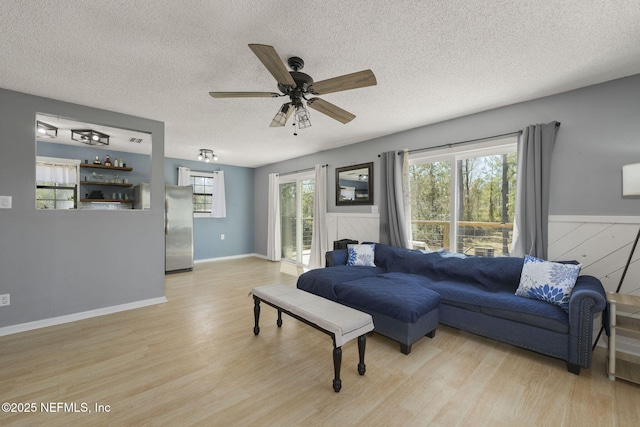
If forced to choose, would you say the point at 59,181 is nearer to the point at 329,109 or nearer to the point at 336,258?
the point at 336,258

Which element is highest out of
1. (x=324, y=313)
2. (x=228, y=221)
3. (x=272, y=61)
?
(x=272, y=61)

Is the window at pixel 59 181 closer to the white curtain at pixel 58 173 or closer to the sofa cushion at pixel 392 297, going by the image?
the white curtain at pixel 58 173

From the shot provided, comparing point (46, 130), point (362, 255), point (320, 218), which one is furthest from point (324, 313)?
point (46, 130)

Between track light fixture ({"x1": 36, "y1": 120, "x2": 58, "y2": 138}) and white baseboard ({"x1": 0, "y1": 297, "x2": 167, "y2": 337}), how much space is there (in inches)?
105

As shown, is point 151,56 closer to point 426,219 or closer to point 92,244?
point 92,244

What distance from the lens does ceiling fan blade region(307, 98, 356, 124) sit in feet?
7.43

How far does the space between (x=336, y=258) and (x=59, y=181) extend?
4881 millimetres

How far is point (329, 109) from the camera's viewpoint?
7.88 feet

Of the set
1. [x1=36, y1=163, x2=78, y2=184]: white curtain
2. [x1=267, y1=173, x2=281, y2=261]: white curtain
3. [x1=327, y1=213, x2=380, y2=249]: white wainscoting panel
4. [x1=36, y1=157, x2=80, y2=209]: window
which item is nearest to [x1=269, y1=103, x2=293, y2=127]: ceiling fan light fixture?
[x1=327, y1=213, x2=380, y2=249]: white wainscoting panel

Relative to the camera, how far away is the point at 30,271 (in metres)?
2.95

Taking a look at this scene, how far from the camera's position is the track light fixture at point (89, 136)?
163 inches

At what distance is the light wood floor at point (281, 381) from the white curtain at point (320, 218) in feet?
8.21

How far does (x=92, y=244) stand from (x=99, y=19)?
2.65m

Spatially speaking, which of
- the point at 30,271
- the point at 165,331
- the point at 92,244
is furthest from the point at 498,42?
the point at 30,271
